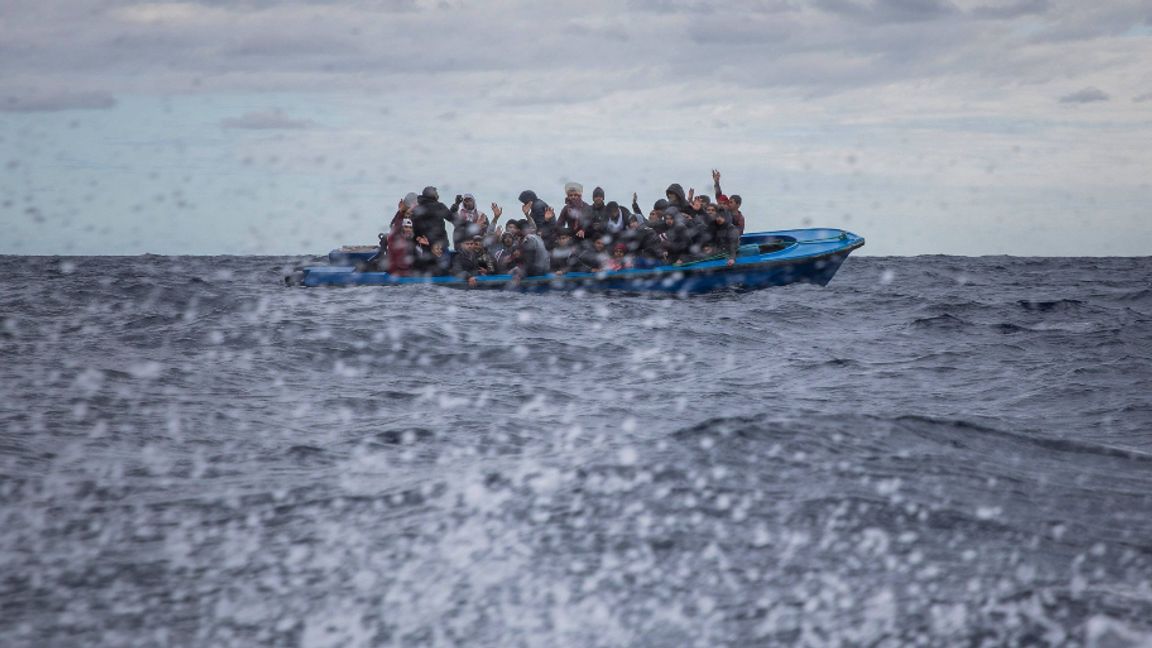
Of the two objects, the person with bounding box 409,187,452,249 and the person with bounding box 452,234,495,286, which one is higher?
the person with bounding box 409,187,452,249

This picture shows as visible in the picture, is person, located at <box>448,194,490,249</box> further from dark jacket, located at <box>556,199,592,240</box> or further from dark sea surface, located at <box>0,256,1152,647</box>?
dark sea surface, located at <box>0,256,1152,647</box>

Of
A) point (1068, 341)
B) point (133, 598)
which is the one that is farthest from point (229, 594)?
point (1068, 341)

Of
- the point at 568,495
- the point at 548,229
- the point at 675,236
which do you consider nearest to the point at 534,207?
the point at 548,229

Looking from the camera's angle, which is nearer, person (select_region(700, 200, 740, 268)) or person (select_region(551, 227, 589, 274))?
person (select_region(551, 227, 589, 274))

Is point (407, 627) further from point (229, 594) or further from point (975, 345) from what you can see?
point (975, 345)

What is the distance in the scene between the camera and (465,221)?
60.2ft

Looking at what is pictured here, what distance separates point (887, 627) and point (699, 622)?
72 cm

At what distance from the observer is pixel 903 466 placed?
690cm

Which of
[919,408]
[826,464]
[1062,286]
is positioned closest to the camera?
[826,464]

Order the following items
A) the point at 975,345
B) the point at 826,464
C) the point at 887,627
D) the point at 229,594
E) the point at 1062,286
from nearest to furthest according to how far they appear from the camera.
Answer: the point at 887,627 → the point at 229,594 → the point at 826,464 → the point at 975,345 → the point at 1062,286

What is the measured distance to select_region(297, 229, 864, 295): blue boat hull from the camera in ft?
60.4

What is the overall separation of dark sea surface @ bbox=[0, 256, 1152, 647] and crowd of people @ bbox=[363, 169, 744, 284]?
468 centimetres

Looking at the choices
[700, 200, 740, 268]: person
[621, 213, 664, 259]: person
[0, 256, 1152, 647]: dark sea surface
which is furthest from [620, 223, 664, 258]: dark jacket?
[0, 256, 1152, 647]: dark sea surface

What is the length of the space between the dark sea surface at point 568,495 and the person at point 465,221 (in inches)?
201
